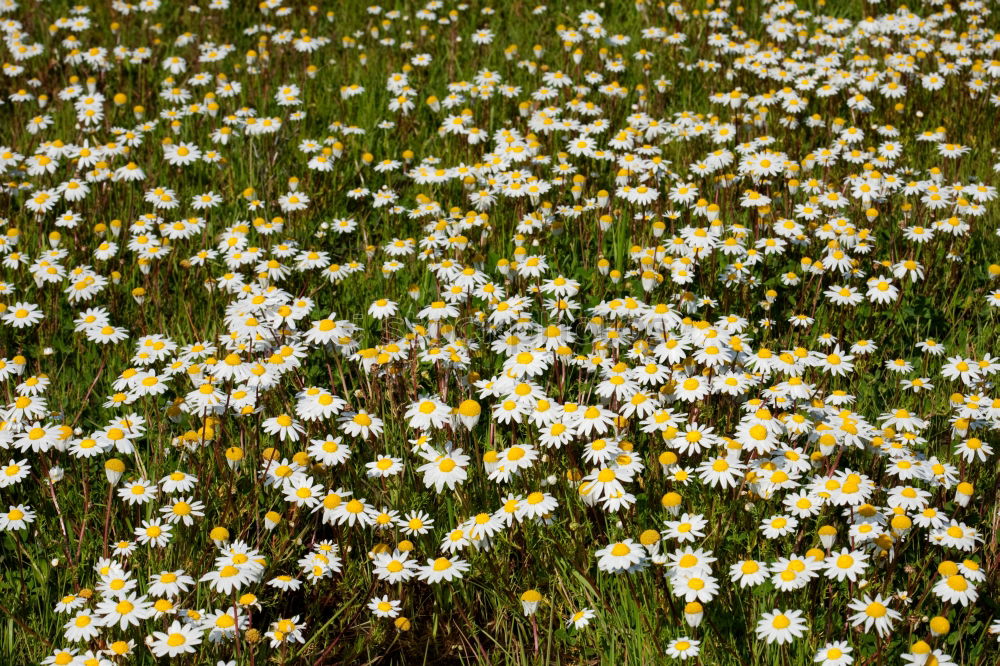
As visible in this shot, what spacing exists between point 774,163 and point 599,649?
3297 millimetres

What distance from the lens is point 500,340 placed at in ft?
13.4

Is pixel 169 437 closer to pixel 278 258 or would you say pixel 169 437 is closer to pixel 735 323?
pixel 278 258

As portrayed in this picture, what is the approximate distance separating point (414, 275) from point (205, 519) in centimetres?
196

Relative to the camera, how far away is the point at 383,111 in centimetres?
667

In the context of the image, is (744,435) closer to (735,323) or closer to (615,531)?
(615,531)

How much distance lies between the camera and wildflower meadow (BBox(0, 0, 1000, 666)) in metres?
3.11

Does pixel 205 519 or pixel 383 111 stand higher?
pixel 383 111

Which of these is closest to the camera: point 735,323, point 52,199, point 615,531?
point 615,531

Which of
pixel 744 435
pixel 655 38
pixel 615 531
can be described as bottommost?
pixel 615 531

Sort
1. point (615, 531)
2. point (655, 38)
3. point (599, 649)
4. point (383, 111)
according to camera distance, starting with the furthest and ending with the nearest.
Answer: point (655, 38), point (383, 111), point (615, 531), point (599, 649)

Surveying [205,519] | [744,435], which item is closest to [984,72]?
A: [744,435]

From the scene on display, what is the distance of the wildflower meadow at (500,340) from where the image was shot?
10.2ft

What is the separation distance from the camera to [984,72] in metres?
7.00

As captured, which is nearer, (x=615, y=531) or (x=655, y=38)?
(x=615, y=531)
